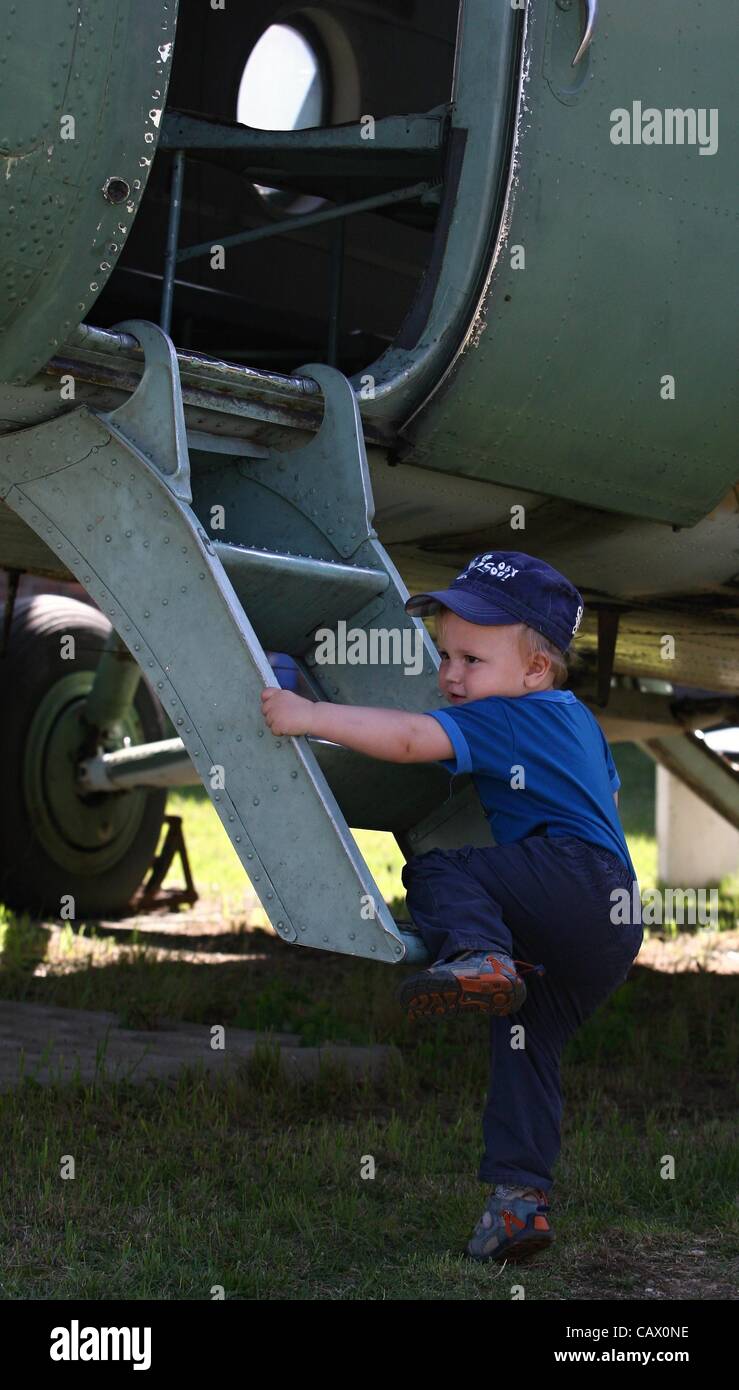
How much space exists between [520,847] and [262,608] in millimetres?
759

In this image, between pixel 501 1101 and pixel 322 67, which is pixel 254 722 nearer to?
pixel 501 1101

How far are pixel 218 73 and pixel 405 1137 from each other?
3662mm

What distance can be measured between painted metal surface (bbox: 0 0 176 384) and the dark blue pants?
1.23 m

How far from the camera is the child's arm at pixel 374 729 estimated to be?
8.93ft

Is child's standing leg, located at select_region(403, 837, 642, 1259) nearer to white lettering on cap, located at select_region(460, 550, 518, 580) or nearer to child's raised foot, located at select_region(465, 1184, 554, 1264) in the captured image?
child's raised foot, located at select_region(465, 1184, 554, 1264)

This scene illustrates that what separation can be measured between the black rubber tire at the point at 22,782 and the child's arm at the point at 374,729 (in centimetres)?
494

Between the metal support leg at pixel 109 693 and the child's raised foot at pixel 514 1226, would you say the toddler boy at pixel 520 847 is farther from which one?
the metal support leg at pixel 109 693

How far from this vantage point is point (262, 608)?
324cm

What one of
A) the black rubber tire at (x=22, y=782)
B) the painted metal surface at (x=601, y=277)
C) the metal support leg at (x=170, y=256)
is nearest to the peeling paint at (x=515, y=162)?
the painted metal surface at (x=601, y=277)

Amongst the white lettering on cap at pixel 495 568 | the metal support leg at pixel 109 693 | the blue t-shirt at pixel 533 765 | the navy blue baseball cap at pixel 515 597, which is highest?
the metal support leg at pixel 109 693

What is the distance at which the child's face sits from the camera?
2941 millimetres

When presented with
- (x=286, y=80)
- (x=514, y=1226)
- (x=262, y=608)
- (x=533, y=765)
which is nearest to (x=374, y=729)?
(x=533, y=765)

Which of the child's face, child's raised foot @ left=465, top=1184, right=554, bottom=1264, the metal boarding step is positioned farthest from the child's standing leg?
the child's face
